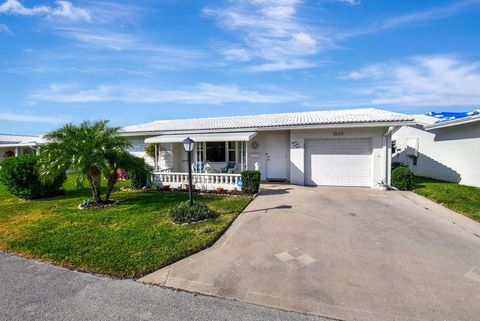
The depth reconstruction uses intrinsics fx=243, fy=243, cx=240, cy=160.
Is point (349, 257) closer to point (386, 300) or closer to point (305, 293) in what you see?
point (386, 300)

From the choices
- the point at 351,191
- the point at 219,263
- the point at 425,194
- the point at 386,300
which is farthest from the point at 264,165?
the point at 386,300

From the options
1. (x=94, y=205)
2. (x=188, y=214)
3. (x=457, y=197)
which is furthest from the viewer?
(x=457, y=197)

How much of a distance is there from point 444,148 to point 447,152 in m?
0.37

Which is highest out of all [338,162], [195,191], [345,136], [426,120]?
[426,120]

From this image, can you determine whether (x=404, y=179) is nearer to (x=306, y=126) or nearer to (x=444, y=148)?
(x=306, y=126)

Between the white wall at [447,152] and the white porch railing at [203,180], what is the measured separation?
39.3ft

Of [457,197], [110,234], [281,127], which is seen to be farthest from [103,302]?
[457,197]

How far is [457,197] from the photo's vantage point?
9719 mm

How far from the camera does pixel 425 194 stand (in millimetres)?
10352

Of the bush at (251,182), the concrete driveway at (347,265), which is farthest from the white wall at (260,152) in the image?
the concrete driveway at (347,265)

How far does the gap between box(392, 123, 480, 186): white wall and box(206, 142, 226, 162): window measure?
42.9ft

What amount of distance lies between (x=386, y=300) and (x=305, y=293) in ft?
3.74

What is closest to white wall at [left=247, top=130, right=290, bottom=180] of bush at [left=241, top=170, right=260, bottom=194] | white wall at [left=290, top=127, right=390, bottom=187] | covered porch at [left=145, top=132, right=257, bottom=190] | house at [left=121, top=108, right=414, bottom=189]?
house at [left=121, top=108, right=414, bottom=189]

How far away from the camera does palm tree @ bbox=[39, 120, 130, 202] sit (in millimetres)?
8396
